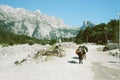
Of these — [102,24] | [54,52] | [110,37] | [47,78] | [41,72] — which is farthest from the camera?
[102,24]

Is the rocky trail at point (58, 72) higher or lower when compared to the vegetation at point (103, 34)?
lower

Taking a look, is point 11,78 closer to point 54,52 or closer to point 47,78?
point 47,78

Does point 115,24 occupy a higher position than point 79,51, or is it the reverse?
point 115,24

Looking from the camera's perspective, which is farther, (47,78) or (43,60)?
(43,60)

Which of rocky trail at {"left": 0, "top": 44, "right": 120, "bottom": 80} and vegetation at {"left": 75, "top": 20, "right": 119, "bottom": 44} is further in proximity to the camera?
vegetation at {"left": 75, "top": 20, "right": 119, "bottom": 44}

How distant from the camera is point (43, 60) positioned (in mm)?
31938

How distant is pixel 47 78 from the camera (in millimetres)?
19750

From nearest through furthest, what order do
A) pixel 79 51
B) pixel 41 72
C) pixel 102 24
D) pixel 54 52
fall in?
1. pixel 41 72
2. pixel 79 51
3. pixel 54 52
4. pixel 102 24

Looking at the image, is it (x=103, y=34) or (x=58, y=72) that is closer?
(x=58, y=72)

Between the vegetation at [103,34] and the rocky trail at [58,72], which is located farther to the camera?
the vegetation at [103,34]

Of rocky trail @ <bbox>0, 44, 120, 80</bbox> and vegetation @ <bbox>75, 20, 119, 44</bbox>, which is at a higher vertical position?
vegetation @ <bbox>75, 20, 119, 44</bbox>

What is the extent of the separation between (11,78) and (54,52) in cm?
1820

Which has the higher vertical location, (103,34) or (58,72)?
(103,34)

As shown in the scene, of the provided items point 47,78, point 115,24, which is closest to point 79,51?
point 47,78
